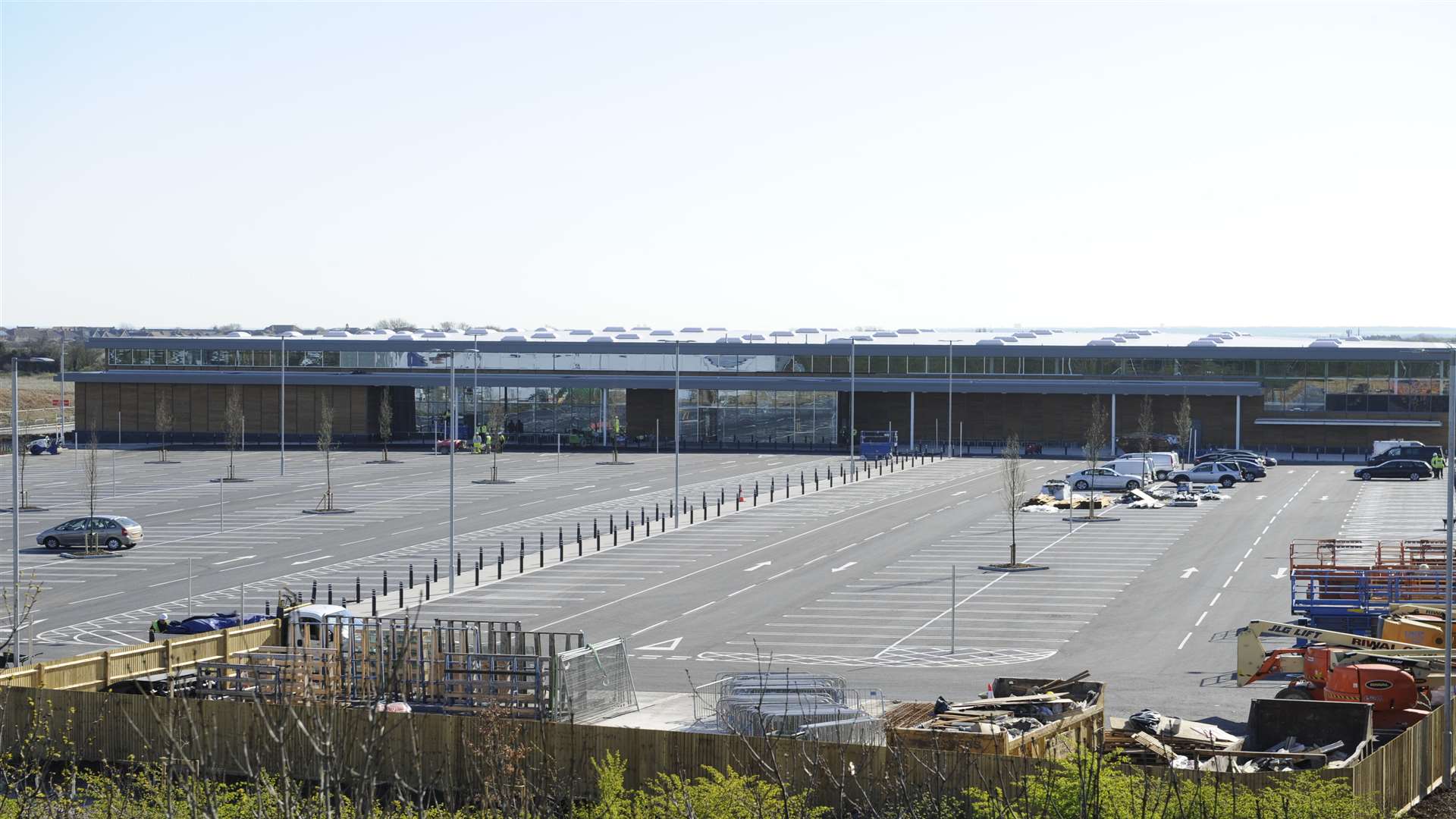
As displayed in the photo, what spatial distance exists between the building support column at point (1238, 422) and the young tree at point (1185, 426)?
9.75 feet

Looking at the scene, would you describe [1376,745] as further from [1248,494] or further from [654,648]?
[1248,494]

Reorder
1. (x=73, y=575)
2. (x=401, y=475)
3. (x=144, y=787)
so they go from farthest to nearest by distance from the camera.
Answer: (x=401, y=475), (x=73, y=575), (x=144, y=787)

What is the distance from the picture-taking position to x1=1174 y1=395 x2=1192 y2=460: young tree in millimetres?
91438

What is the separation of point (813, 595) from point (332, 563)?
15904mm

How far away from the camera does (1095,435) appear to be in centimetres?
7494

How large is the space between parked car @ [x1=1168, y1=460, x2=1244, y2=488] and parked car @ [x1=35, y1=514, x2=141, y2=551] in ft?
155

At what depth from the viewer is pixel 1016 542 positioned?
55656 mm

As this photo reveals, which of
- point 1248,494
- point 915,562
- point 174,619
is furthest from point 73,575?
point 1248,494

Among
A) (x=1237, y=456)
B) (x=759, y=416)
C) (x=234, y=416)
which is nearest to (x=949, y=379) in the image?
(x=759, y=416)

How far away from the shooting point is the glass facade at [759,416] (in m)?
106

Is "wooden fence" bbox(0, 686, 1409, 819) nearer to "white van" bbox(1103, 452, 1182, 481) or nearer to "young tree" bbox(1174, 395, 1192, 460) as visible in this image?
"white van" bbox(1103, 452, 1182, 481)

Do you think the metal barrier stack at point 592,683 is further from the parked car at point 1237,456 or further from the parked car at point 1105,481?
the parked car at point 1237,456

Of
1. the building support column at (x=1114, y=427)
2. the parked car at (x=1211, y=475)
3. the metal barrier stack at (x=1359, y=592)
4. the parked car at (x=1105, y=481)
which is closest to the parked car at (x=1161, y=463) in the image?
the parked car at (x=1211, y=475)

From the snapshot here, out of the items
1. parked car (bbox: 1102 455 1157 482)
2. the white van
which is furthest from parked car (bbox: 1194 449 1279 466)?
parked car (bbox: 1102 455 1157 482)
